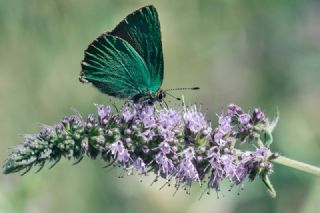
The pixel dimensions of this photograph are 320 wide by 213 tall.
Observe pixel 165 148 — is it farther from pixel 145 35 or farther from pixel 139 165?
pixel 145 35

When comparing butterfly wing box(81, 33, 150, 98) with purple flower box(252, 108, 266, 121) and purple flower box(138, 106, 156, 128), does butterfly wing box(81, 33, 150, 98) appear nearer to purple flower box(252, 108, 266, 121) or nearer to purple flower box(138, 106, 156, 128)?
purple flower box(138, 106, 156, 128)

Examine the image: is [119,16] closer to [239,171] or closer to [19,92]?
[19,92]

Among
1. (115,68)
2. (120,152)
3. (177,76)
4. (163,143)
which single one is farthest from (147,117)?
(177,76)

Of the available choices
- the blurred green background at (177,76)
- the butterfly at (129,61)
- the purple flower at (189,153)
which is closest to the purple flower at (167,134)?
the purple flower at (189,153)

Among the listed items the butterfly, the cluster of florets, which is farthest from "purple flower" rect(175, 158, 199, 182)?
the butterfly

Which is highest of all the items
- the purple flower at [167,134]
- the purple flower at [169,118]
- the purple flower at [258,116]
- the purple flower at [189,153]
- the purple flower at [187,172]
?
the purple flower at [169,118]

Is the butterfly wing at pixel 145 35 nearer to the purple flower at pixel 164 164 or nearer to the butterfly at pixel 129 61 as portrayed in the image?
the butterfly at pixel 129 61
